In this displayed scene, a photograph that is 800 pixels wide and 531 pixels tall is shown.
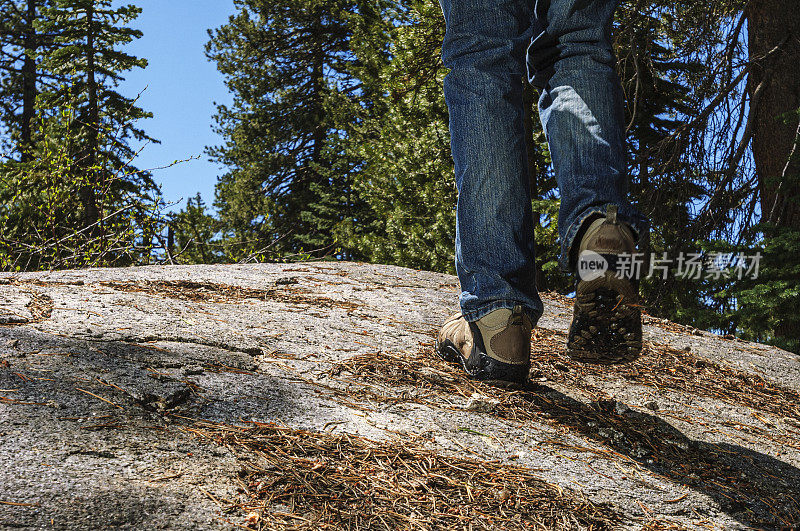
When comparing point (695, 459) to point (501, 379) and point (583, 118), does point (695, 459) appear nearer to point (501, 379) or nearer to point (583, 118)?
point (501, 379)

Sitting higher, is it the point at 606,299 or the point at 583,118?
the point at 583,118

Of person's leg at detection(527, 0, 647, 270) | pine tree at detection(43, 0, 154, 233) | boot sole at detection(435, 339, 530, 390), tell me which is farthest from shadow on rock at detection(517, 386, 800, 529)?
pine tree at detection(43, 0, 154, 233)

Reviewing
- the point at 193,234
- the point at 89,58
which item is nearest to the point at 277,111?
the point at 89,58

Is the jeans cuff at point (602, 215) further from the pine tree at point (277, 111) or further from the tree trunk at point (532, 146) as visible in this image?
the pine tree at point (277, 111)

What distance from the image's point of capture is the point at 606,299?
5.79ft

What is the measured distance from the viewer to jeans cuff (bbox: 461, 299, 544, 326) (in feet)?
6.23

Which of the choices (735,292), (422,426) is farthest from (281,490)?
(735,292)

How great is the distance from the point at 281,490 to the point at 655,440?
1234 mm

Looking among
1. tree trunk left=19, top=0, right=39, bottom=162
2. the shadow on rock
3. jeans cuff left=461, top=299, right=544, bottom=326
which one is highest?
tree trunk left=19, top=0, right=39, bottom=162

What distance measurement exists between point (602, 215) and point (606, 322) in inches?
12.9

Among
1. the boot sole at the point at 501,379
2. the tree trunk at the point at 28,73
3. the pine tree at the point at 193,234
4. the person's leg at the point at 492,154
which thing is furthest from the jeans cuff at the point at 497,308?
the tree trunk at the point at 28,73

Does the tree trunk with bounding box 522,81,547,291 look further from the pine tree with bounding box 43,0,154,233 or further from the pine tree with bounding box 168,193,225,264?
A: the pine tree with bounding box 43,0,154,233

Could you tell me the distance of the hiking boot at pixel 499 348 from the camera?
190cm

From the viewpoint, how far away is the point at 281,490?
1.25 metres
